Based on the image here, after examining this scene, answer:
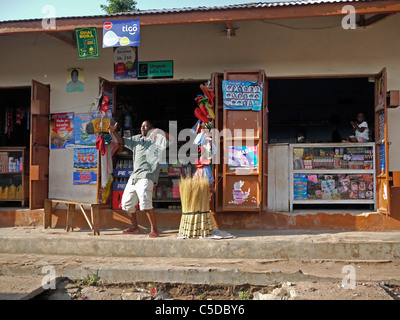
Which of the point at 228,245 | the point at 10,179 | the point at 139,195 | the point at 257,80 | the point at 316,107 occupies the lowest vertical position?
the point at 228,245

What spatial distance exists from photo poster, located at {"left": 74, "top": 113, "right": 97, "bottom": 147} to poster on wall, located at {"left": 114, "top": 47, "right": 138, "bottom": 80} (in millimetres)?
955

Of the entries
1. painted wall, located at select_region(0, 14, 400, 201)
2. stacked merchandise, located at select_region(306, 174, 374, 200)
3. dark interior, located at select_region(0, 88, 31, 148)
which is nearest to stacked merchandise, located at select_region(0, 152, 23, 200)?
painted wall, located at select_region(0, 14, 400, 201)

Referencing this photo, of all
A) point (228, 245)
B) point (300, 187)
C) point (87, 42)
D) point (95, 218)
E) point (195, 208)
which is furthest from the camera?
point (300, 187)

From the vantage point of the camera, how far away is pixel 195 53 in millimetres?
7762

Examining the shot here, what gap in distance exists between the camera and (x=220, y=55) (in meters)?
7.71

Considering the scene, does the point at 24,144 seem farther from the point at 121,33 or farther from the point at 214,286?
the point at 214,286

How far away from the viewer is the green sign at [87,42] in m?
6.98

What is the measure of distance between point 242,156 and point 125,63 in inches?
113

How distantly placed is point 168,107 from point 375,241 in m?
5.87

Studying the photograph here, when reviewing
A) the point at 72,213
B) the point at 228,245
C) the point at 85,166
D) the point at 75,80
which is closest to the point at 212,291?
the point at 228,245


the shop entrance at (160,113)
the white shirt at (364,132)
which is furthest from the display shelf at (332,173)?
the shop entrance at (160,113)

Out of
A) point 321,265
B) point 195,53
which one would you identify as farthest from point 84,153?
point 321,265

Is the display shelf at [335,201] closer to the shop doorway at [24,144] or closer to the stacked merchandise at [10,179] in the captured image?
the shop doorway at [24,144]

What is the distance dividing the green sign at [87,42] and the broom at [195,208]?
8.93 ft
